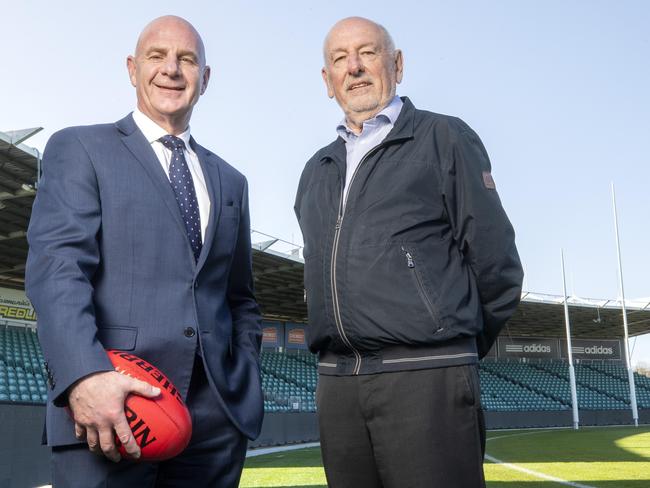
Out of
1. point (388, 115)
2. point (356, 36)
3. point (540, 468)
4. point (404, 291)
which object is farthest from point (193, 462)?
point (540, 468)

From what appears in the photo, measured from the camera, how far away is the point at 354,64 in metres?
2.57

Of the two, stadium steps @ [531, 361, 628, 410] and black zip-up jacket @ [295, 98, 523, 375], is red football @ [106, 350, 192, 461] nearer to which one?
black zip-up jacket @ [295, 98, 523, 375]

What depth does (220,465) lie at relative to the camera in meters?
2.14

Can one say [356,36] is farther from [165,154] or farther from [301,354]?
[301,354]

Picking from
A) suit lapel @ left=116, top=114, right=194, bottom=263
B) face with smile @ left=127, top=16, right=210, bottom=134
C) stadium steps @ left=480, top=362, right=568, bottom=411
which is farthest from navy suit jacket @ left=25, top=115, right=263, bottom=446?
stadium steps @ left=480, top=362, right=568, bottom=411

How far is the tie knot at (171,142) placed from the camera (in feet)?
7.85

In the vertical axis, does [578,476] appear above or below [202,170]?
below

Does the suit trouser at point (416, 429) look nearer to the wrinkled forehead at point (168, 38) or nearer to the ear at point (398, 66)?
the ear at point (398, 66)

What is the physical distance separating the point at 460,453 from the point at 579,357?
42333mm

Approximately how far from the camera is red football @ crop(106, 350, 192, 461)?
1.77 m

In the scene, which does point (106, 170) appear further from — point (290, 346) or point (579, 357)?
point (579, 357)

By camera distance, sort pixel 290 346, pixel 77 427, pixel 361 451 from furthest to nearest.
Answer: pixel 290 346
pixel 361 451
pixel 77 427

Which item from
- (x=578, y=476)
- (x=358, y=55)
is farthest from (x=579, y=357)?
(x=358, y=55)

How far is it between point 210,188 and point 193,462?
3.12ft
